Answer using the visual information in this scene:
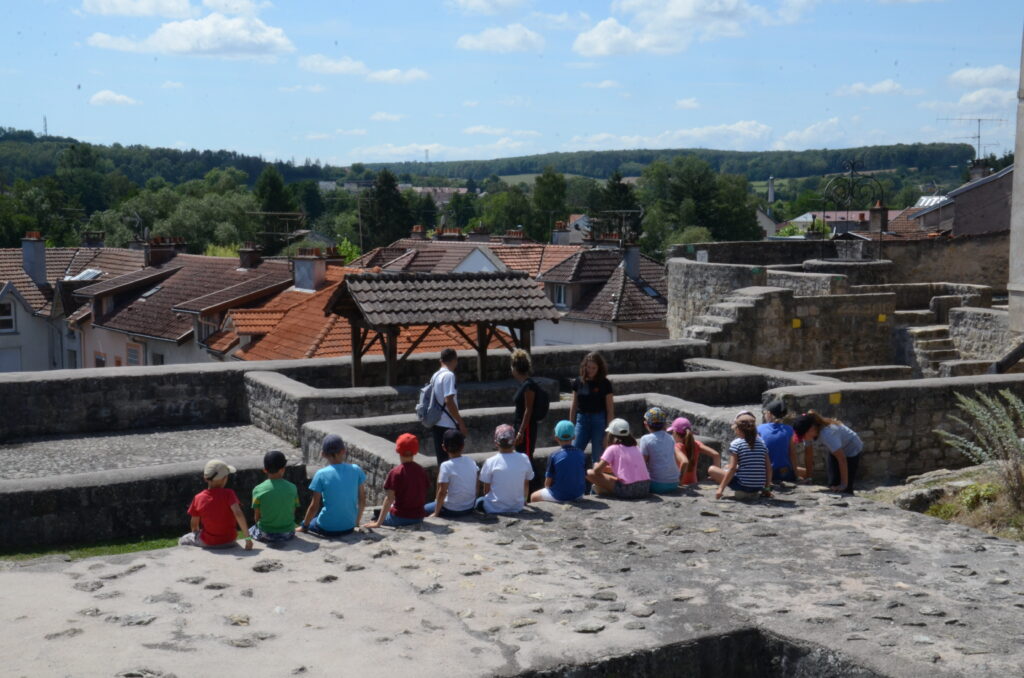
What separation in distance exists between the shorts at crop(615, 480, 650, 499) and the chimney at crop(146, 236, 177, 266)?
115 feet

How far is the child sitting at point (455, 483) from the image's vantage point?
862 centimetres

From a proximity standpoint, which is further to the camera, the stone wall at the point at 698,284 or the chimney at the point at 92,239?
the chimney at the point at 92,239

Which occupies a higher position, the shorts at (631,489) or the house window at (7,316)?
the shorts at (631,489)

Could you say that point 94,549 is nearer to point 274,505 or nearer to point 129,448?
point 274,505

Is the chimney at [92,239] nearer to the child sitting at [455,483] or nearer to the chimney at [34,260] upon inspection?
the chimney at [34,260]

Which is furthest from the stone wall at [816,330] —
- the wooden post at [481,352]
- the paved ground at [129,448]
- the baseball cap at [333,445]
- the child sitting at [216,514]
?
the child sitting at [216,514]

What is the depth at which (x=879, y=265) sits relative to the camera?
21516 mm

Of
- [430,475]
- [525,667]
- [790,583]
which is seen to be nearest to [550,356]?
[430,475]

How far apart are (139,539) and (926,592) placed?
608 centimetres

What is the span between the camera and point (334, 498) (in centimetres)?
809

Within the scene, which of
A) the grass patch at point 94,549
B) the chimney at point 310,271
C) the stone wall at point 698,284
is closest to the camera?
the grass patch at point 94,549

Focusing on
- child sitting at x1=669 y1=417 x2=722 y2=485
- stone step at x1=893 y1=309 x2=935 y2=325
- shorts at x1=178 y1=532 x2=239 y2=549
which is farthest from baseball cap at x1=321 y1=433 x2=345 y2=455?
stone step at x1=893 y1=309 x2=935 y2=325

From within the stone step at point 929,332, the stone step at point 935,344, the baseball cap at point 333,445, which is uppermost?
the baseball cap at point 333,445

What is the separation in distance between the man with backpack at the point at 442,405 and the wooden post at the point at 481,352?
12.2 ft
